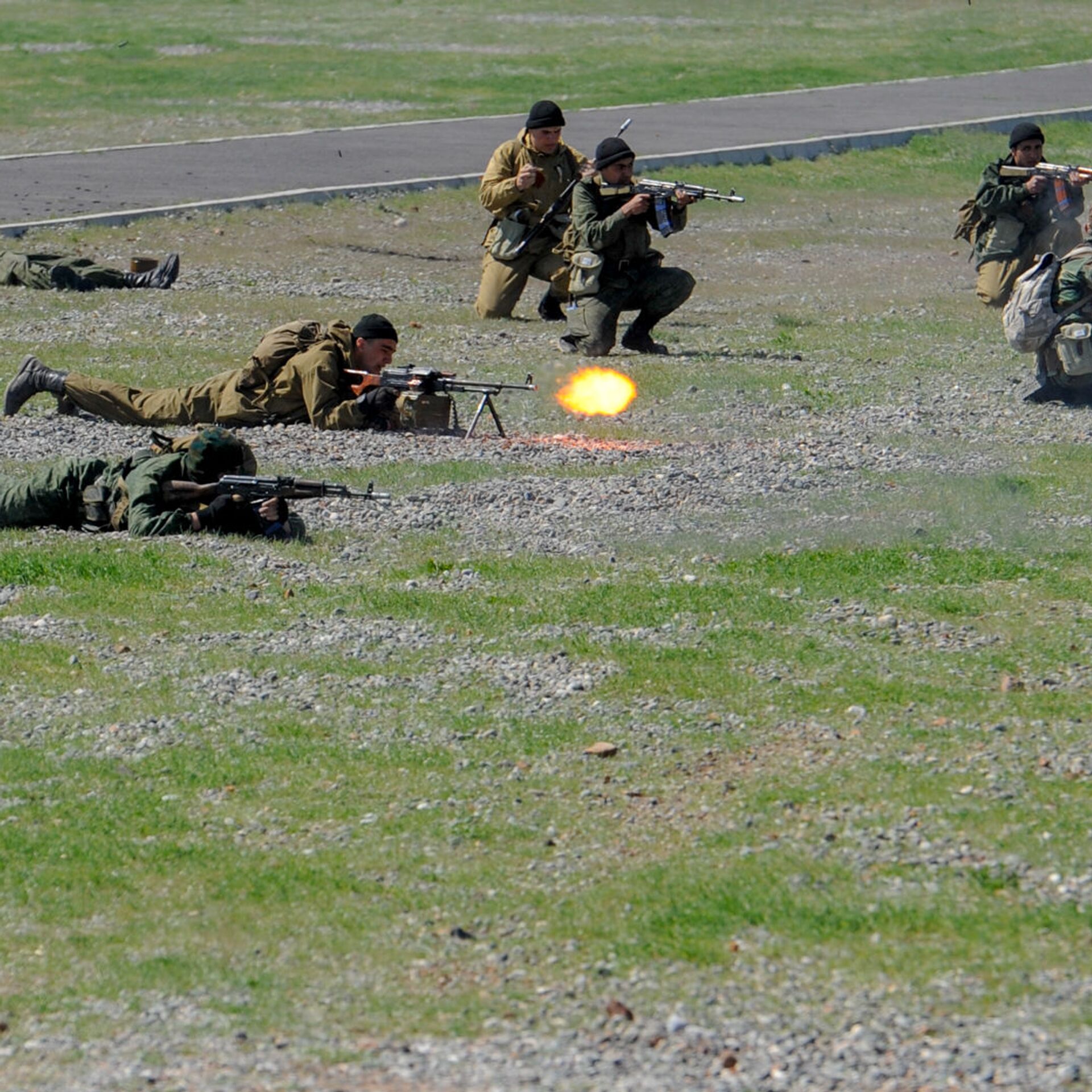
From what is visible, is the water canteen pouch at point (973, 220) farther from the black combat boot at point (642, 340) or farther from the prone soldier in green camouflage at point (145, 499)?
the prone soldier in green camouflage at point (145, 499)

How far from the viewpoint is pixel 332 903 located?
6.98 m

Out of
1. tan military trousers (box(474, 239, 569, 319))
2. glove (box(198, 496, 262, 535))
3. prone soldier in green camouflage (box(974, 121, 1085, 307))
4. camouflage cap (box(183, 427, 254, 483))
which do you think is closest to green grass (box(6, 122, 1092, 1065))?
glove (box(198, 496, 262, 535))

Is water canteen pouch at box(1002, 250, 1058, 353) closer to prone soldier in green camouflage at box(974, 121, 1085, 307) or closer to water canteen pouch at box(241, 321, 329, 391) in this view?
prone soldier in green camouflage at box(974, 121, 1085, 307)

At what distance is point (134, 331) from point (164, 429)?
405 centimetres

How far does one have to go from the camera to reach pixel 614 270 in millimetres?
17203

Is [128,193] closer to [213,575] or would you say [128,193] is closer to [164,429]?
[164,429]

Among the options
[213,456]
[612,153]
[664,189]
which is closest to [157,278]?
[612,153]

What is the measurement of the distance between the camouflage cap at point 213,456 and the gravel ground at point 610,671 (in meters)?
0.45

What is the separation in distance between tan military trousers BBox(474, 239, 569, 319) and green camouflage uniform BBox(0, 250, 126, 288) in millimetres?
3757

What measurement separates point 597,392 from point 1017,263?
17.2ft

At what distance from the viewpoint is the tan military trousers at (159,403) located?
1452 centimetres

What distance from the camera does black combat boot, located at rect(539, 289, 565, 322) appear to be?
19.0 metres

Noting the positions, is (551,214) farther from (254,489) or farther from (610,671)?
(610,671)

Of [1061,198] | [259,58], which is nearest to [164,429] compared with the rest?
[1061,198]
